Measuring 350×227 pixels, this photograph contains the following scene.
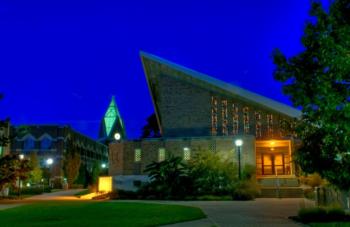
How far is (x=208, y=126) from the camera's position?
121 feet

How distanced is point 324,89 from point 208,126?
25.9m

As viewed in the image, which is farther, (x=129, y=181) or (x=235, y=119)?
(x=235, y=119)

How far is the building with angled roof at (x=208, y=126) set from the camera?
111 feet

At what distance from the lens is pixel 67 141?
2852 inches

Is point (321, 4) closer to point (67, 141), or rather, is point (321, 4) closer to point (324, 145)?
point (324, 145)

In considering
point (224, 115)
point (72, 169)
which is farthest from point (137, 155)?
point (72, 169)

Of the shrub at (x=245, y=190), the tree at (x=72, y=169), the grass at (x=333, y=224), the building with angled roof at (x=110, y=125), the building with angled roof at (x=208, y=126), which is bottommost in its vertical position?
the grass at (x=333, y=224)

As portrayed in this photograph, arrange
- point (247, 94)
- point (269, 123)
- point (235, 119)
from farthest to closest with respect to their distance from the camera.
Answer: point (235, 119) < point (269, 123) < point (247, 94)

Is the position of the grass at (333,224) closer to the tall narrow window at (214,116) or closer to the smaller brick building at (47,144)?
the tall narrow window at (214,116)

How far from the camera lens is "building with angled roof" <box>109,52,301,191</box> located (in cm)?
3388

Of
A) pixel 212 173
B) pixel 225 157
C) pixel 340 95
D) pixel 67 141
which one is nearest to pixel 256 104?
pixel 225 157

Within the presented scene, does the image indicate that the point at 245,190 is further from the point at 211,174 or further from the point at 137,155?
the point at 137,155

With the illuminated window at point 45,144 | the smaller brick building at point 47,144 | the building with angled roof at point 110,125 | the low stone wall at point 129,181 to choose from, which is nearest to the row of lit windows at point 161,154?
the low stone wall at point 129,181

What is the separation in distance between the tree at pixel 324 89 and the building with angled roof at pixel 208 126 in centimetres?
1957
